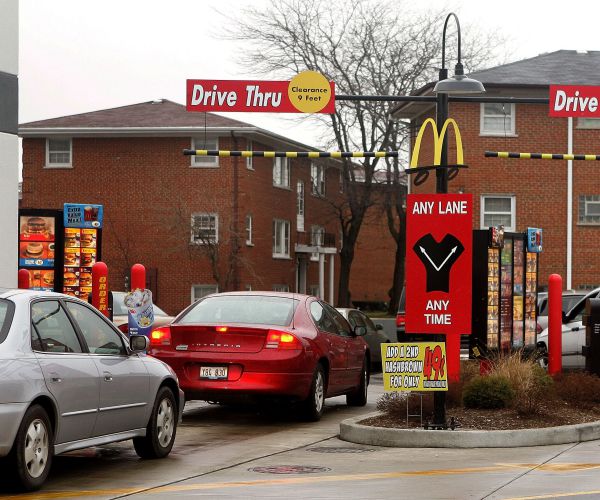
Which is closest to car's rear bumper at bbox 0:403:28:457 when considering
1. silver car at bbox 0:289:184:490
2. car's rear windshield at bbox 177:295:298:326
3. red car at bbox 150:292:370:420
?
silver car at bbox 0:289:184:490

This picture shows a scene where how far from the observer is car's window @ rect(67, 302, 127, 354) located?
1041 centimetres

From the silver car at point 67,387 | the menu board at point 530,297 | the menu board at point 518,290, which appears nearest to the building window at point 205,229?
the menu board at point 530,297

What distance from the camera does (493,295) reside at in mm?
21750

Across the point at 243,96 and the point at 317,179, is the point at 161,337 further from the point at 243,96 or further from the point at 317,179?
the point at 317,179

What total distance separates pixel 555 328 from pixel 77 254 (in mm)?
10622

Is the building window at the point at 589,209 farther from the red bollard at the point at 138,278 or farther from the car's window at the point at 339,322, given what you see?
the car's window at the point at 339,322

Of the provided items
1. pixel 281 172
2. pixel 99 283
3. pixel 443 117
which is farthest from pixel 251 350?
pixel 281 172

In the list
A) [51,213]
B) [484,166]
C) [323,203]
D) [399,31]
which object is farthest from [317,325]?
[323,203]

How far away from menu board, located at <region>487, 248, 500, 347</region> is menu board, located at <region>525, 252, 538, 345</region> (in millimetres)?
1604

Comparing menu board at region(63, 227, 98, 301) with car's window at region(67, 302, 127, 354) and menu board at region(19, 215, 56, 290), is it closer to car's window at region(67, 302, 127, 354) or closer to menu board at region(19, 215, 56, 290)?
menu board at region(19, 215, 56, 290)

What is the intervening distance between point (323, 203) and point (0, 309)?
165 ft

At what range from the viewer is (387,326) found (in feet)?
119

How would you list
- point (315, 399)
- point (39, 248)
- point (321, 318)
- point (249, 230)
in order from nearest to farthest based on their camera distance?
1. point (315, 399)
2. point (321, 318)
3. point (39, 248)
4. point (249, 230)

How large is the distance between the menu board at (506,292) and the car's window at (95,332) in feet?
39.3
